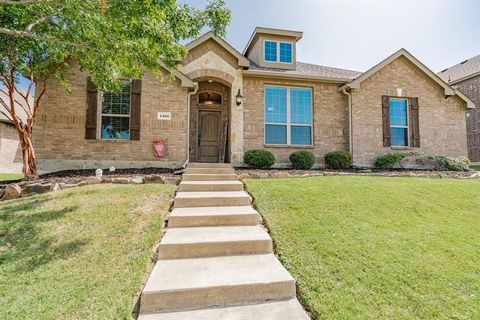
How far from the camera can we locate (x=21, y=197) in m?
5.68

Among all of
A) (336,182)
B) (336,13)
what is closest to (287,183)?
(336,182)

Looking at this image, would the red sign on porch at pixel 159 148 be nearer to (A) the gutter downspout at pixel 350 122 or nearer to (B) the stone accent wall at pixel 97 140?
(B) the stone accent wall at pixel 97 140

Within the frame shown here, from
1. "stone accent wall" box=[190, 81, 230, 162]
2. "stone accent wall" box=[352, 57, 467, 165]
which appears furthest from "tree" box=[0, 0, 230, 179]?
"stone accent wall" box=[352, 57, 467, 165]

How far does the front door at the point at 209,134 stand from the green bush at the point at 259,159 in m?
1.79

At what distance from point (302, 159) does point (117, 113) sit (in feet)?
22.7

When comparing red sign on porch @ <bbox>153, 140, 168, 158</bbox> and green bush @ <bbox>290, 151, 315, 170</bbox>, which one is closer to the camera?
red sign on porch @ <bbox>153, 140, 168, 158</bbox>

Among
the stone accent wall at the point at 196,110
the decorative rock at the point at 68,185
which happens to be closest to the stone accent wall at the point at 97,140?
the stone accent wall at the point at 196,110

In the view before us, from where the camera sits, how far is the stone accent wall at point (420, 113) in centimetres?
1007

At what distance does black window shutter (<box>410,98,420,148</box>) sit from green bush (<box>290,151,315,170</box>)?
4.75 metres

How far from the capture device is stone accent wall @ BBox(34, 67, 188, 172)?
802 centimetres

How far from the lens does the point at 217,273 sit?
2867 mm

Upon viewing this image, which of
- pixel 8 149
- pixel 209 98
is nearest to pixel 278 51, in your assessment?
pixel 209 98

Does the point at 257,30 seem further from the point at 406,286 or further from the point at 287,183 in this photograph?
the point at 406,286

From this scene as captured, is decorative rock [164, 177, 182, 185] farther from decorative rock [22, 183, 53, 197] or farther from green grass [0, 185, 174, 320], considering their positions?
decorative rock [22, 183, 53, 197]
